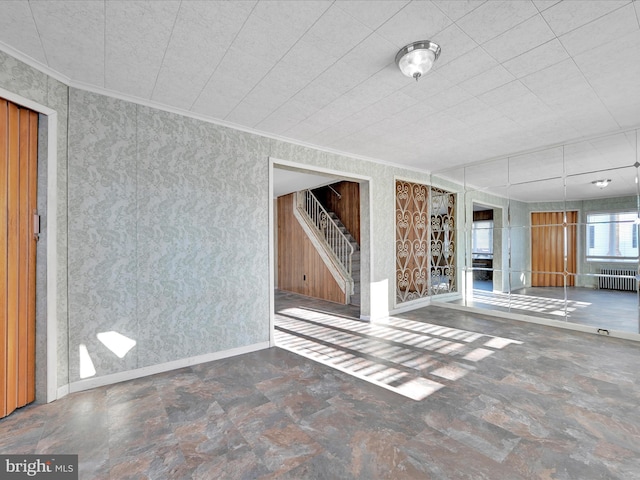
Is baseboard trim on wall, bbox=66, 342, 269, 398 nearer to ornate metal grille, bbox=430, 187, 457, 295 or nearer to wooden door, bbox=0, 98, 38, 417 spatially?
wooden door, bbox=0, 98, 38, 417

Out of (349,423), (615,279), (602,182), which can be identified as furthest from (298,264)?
(615,279)

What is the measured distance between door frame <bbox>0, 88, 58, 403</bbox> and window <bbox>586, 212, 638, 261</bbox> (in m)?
6.54

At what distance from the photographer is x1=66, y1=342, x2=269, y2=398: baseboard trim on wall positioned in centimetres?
254

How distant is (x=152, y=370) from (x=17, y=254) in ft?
4.95

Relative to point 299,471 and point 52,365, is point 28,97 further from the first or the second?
point 299,471

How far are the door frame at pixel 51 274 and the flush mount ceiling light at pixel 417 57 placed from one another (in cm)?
284

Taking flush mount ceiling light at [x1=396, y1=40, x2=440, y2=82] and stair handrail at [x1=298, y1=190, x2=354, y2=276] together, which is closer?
flush mount ceiling light at [x1=396, y1=40, x2=440, y2=82]

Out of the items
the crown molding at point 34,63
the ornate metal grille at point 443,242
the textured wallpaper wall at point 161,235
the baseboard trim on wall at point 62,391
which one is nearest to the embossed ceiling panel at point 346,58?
the crown molding at point 34,63

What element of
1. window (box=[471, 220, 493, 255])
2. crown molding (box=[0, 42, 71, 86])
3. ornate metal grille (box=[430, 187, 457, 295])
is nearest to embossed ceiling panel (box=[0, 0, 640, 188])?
crown molding (box=[0, 42, 71, 86])

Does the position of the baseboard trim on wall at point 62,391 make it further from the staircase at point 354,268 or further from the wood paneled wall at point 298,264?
the staircase at point 354,268

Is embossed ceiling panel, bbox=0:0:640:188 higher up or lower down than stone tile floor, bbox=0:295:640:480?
higher up

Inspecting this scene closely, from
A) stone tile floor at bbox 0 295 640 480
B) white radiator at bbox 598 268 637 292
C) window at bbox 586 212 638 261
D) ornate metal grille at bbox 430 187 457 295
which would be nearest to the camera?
stone tile floor at bbox 0 295 640 480

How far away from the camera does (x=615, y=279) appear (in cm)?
529

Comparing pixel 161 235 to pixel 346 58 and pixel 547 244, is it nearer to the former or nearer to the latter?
pixel 346 58
